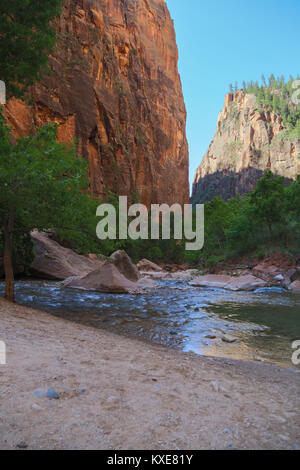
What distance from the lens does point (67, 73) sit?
40.3 meters

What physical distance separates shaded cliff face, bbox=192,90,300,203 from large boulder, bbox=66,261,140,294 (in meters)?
103

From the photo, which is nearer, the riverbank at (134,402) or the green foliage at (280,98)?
the riverbank at (134,402)

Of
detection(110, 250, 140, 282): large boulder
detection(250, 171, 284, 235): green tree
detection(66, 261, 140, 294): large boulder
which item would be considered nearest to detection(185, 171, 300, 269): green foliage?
detection(250, 171, 284, 235): green tree

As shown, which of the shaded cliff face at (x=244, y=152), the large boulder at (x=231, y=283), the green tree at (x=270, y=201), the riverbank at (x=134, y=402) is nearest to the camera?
the riverbank at (x=134, y=402)

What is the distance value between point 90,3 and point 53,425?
195 ft

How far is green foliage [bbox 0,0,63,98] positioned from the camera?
866 centimetres

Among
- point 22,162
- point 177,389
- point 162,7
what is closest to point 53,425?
point 177,389

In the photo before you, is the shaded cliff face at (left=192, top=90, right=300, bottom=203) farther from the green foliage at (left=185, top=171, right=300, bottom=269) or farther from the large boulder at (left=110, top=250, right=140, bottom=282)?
the large boulder at (left=110, top=250, right=140, bottom=282)

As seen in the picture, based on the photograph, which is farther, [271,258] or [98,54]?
[98,54]

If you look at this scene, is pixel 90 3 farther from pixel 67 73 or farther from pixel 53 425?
pixel 53 425

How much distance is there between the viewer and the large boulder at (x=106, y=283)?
13.6 meters

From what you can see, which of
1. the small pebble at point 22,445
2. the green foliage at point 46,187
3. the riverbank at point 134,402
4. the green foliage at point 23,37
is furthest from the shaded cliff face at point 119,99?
the small pebble at point 22,445

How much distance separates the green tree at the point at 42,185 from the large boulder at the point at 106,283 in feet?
18.1

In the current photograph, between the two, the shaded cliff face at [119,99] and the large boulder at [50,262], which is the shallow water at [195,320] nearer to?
the large boulder at [50,262]
